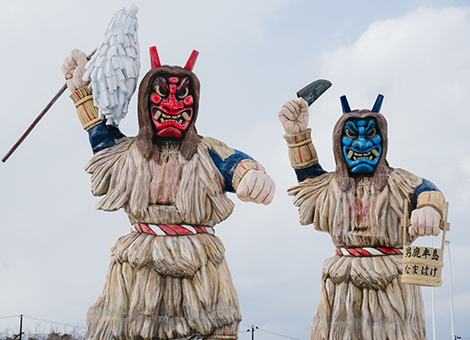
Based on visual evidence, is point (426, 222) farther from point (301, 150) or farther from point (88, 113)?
point (88, 113)

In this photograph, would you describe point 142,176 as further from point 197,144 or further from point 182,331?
point 182,331

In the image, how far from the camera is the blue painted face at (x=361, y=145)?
349cm

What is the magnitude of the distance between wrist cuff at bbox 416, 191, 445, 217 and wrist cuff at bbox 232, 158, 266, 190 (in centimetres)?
82

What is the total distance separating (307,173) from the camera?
366cm

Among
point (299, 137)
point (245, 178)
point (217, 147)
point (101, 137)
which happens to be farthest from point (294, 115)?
point (101, 137)

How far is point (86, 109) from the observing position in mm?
3406

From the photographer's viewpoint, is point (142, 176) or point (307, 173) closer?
point (142, 176)

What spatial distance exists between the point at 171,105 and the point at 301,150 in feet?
2.62

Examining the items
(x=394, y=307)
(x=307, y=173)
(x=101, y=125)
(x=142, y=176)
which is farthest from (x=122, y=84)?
(x=394, y=307)

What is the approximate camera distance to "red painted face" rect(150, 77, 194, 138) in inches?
129

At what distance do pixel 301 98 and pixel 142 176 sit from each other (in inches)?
39.2

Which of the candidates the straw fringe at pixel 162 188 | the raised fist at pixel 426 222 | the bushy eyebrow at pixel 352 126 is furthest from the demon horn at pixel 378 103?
the straw fringe at pixel 162 188

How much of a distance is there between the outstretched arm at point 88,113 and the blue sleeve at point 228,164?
0.55 meters

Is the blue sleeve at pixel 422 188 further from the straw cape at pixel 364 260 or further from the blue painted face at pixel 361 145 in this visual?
the blue painted face at pixel 361 145
